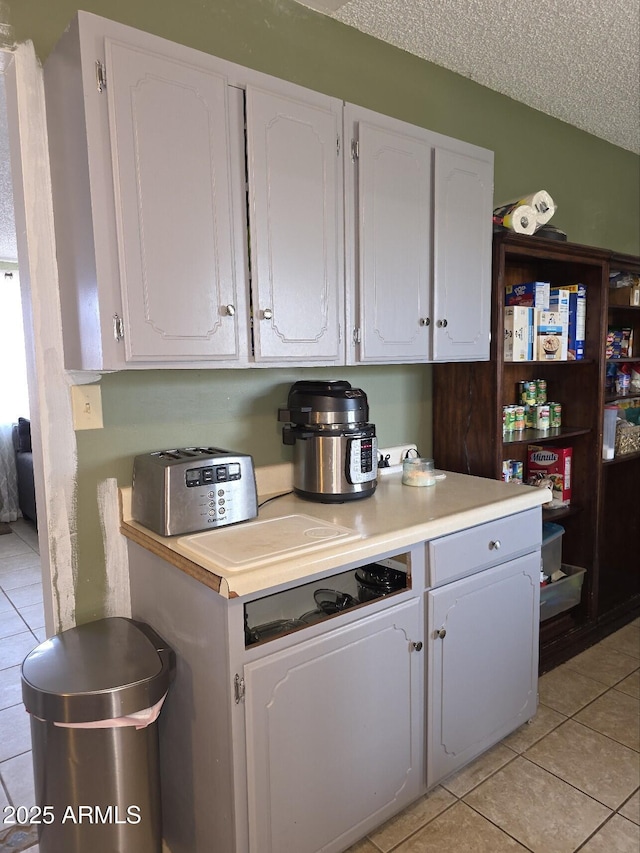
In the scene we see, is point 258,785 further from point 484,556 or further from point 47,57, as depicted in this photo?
point 47,57

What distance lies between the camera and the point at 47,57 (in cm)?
148

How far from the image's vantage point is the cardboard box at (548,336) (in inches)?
98.8

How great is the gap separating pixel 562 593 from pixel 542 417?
0.81 m

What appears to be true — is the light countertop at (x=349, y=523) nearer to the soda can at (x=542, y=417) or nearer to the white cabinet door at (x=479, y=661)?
the white cabinet door at (x=479, y=661)

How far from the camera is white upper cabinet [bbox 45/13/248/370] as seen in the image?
1.33 meters

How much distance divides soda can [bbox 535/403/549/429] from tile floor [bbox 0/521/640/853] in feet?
3.55

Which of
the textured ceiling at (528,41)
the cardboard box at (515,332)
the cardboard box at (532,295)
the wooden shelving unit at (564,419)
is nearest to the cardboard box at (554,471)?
the wooden shelving unit at (564,419)

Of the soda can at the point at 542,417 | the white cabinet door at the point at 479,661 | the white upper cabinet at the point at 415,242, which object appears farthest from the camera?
the soda can at the point at 542,417

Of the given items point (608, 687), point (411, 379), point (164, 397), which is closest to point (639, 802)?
point (608, 687)

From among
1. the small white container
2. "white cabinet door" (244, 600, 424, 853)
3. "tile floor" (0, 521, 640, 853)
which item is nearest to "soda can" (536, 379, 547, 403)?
the small white container

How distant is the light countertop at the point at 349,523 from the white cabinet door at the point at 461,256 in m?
0.52

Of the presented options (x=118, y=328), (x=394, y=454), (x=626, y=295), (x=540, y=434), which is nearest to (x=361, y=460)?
(x=394, y=454)

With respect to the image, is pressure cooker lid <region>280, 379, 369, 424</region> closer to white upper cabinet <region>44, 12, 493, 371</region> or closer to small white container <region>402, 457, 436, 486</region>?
white upper cabinet <region>44, 12, 493, 371</region>

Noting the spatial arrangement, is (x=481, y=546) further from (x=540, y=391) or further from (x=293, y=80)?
(x=293, y=80)
